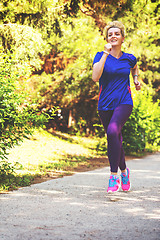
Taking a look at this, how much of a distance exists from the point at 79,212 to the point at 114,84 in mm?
1687

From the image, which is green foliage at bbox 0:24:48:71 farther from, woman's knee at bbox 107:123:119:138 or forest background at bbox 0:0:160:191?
woman's knee at bbox 107:123:119:138

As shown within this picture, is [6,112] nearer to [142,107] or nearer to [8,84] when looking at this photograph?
[8,84]

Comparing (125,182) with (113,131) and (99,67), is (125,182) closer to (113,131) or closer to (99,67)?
(113,131)

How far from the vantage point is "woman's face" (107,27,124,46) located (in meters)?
4.89

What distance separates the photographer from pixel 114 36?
4898 millimetres

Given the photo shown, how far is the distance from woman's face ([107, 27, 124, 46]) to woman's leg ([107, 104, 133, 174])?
2.70ft

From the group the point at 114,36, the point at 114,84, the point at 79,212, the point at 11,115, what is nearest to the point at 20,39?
the point at 11,115

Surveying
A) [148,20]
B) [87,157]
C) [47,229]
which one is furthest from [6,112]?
[148,20]

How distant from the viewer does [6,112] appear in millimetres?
5457

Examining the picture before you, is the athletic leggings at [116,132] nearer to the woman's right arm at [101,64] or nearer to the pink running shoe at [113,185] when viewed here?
the pink running shoe at [113,185]

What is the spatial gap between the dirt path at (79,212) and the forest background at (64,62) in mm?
974

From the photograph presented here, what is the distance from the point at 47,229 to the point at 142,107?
9.15 meters

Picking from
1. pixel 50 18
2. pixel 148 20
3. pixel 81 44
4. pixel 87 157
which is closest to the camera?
pixel 50 18

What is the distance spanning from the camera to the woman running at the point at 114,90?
4.68 meters
